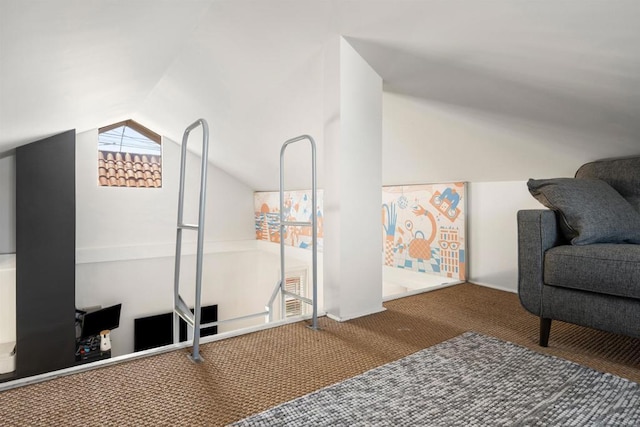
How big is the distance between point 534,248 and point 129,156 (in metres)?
5.37

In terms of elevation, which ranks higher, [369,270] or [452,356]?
[369,270]

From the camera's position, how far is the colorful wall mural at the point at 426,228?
10.4 feet

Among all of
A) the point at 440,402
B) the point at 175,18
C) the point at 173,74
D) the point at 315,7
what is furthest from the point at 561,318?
the point at 173,74

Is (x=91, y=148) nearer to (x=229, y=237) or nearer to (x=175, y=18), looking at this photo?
(x=229, y=237)

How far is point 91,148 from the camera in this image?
495 cm

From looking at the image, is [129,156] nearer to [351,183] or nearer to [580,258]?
[351,183]

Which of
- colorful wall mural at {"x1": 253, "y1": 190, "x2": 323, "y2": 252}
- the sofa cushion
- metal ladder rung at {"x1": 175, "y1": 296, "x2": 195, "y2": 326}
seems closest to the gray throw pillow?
the sofa cushion

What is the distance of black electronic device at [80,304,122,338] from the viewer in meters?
4.51

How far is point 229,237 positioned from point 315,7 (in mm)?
4704

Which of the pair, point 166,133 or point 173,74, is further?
point 166,133

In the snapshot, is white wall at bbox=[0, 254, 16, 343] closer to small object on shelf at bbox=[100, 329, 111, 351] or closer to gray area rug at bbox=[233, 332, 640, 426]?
small object on shelf at bbox=[100, 329, 111, 351]

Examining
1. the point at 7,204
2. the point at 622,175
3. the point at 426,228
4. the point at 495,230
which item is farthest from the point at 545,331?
the point at 7,204

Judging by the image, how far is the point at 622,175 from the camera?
206 cm

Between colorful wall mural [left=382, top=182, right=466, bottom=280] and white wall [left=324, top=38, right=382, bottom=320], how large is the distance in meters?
1.28
